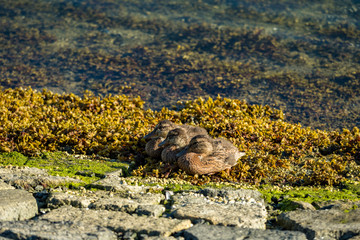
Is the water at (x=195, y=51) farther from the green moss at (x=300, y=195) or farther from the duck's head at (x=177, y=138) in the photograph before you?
the green moss at (x=300, y=195)

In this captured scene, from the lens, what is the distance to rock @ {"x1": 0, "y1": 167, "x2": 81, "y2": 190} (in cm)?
436

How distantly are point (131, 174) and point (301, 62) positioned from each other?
22.7 feet

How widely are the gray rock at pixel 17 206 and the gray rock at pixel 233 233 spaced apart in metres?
1.43

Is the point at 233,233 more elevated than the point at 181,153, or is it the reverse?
the point at 233,233

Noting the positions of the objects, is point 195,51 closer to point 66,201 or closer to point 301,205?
point 301,205

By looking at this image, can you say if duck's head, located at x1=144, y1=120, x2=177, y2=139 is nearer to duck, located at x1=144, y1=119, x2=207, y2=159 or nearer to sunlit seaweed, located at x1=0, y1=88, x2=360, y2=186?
duck, located at x1=144, y1=119, x2=207, y2=159

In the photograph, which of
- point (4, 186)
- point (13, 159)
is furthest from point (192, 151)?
point (13, 159)

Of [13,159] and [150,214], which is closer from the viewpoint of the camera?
[150,214]

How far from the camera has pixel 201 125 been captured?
685 cm

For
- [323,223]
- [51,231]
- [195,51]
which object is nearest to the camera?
[51,231]

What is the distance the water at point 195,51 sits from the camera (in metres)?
9.40

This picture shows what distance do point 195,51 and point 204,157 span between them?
21.3 feet

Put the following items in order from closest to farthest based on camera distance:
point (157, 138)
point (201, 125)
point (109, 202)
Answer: point (109, 202), point (157, 138), point (201, 125)

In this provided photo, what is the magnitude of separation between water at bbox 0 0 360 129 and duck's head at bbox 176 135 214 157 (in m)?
3.63
